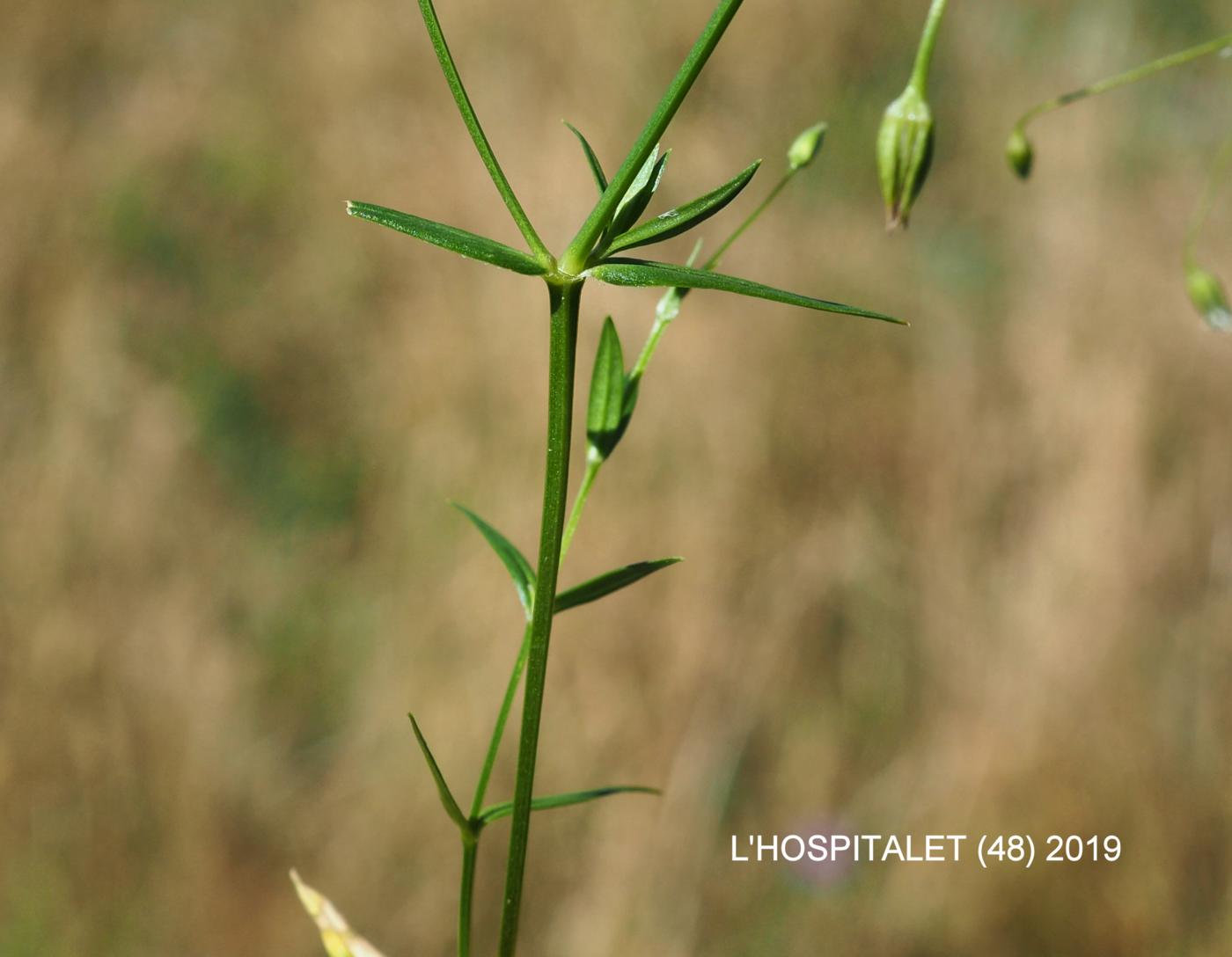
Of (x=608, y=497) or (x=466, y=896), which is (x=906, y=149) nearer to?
(x=466, y=896)

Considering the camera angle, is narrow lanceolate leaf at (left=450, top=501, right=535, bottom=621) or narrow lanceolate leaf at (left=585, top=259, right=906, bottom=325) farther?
narrow lanceolate leaf at (left=450, top=501, right=535, bottom=621)

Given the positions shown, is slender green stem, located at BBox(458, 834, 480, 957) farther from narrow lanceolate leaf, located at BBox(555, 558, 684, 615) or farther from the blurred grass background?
the blurred grass background

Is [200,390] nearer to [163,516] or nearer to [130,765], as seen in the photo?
[163,516]

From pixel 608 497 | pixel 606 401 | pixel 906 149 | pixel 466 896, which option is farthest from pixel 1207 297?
pixel 608 497

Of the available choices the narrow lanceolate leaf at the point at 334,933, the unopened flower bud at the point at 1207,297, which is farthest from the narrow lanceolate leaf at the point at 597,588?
the unopened flower bud at the point at 1207,297

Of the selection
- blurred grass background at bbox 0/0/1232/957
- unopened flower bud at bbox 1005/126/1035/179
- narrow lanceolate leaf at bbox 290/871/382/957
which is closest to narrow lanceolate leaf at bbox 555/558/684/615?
narrow lanceolate leaf at bbox 290/871/382/957

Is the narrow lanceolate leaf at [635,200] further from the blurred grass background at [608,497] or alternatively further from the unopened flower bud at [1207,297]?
the blurred grass background at [608,497]
